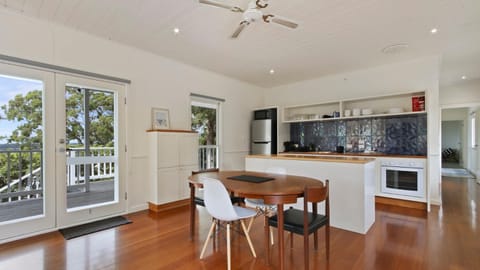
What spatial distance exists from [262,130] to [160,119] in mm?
2485

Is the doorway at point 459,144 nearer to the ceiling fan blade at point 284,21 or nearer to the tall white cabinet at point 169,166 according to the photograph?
the ceiling fan blade at point 284,21

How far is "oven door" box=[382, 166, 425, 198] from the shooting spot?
3869 millimetres

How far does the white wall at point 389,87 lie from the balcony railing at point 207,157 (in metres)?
1.66

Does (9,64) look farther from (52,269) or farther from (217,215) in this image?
(217,215)

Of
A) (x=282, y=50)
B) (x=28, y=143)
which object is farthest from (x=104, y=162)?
(x=282, y=50)

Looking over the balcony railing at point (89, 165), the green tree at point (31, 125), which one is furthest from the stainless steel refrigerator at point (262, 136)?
the green tree at point (31, 125)

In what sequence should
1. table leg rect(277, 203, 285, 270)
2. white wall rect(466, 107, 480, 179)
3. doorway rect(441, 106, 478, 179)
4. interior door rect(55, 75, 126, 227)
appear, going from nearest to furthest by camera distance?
table leg rect(277, 203, 285, 270) → interior door rect(55, 75, 126, 227) → white wall rect(466, 107, 480, 179) → doorway rect(441, 106, 478, 179)

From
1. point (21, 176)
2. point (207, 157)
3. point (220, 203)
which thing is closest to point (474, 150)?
point (207, 157)

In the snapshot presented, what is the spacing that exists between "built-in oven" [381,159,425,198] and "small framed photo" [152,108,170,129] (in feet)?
12.9

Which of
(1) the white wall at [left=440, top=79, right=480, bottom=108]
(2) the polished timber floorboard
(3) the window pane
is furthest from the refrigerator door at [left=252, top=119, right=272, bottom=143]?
(1) the white wall at [left=440, top=79, right=480, bottom=108]

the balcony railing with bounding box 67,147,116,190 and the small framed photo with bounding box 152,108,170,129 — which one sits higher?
the small framed photo with bounding box 152,108,170,129

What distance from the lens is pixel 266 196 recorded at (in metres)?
1.90

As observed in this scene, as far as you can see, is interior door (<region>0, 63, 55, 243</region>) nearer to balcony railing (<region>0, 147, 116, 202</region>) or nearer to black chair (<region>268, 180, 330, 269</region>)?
balcony railing (<region>0, 147, 116, 202</region>)

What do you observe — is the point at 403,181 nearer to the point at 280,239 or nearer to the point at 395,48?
the point at 395,48
